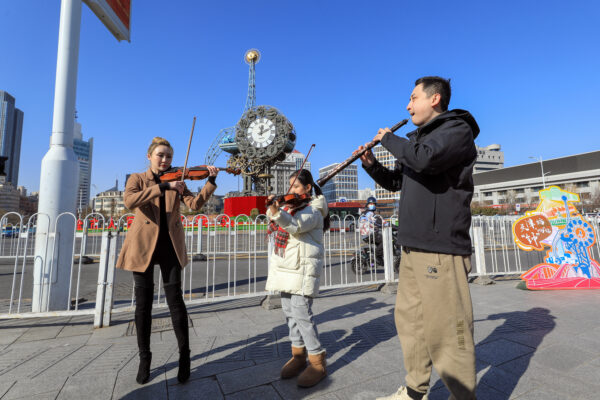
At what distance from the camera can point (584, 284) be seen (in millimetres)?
5457

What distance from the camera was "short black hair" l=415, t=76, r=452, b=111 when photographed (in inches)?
73.9

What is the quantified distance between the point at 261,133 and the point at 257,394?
28343 millimetres

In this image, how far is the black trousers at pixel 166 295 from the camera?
7.86 ft

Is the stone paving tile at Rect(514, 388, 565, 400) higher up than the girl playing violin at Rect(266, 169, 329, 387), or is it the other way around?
the girl playing violin at Rect(266, 169, 329, 387)

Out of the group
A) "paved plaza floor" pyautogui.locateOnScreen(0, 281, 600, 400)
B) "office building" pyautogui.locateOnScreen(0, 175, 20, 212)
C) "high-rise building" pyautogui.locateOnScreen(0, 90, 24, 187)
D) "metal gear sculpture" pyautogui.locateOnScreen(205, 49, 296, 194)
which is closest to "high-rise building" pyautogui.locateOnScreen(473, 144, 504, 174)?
"metal gear sculpture" pyautogui.locateOnScreen(205, 49, 296, 194)

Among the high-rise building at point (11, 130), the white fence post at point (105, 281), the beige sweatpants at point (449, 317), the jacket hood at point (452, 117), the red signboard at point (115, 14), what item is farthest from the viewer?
the high-rise building at point (11, 130)

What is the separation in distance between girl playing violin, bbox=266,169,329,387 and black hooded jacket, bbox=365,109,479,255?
825 millimetres

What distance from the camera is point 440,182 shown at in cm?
176

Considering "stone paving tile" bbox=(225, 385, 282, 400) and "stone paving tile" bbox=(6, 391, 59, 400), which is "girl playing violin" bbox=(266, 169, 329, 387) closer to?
"stone paving tile" bbox=(225, 385, 282, 400)

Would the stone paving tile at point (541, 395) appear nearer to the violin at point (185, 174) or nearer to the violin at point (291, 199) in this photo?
the violin at point (291, 199)

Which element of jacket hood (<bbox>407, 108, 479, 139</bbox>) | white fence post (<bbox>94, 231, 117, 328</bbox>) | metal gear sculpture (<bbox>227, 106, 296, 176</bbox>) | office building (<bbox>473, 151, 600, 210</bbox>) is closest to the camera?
jacket hood (<bbox>407, 108, 479, 139</bbox>)

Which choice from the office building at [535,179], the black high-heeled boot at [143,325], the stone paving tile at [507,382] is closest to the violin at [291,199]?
the black high-heeled boot at [143,325]

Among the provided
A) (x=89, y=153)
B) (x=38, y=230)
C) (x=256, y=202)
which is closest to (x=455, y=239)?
(x=38, y=230)

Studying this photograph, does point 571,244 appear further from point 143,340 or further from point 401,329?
point 143,340
